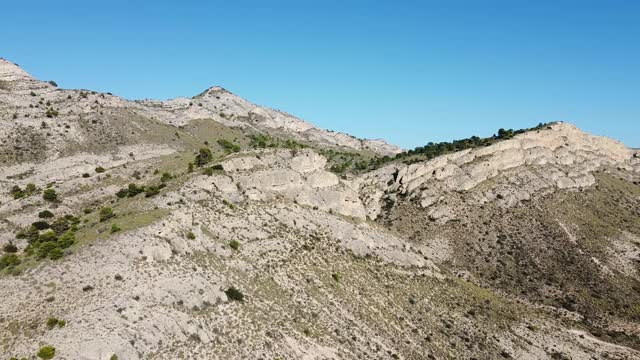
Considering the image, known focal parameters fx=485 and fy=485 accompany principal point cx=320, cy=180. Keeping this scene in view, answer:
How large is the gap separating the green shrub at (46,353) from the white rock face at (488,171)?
85.1 meters

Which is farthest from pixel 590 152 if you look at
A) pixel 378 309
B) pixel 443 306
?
pixel 378 309

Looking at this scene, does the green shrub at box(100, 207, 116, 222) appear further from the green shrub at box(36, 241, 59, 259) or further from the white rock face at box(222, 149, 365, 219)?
the white rock face at box(222, 149, 365, 219)

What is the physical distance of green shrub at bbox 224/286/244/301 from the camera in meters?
58.1

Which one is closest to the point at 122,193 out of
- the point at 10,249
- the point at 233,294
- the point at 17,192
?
the point at 17,192

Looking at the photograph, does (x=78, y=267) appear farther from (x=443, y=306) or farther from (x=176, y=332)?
(x=443, y=306)

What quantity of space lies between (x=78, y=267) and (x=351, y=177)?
9081 centimetres

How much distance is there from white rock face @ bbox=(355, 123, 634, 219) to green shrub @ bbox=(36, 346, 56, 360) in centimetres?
8506

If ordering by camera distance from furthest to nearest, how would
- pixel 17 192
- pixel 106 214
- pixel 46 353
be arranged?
pixel 17 192 → pixel 106 214 → pixel 46 353

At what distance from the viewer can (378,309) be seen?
2844 inches

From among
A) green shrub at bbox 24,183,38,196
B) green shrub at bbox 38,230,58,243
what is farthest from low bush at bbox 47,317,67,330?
green shrub at bbox 24,183,38,196

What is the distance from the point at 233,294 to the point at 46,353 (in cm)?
2127

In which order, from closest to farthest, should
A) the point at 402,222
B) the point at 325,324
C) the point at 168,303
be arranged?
the point at 168,303
the point at 325,324
the point at 402,222

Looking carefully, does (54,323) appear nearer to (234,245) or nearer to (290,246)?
(234,245)

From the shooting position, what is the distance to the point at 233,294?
5819cm
